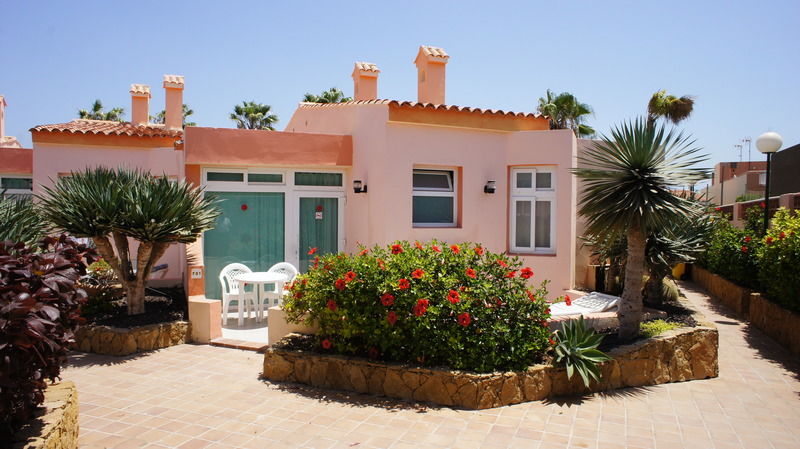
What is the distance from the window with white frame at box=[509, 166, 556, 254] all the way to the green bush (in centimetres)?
395

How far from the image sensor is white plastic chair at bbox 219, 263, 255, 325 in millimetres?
9688

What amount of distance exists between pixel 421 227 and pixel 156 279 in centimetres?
612

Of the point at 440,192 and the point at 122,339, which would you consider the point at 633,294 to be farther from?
the point at 122,339

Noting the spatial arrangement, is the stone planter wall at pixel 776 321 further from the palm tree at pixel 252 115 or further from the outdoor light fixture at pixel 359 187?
the palm tree at pixel 252 115

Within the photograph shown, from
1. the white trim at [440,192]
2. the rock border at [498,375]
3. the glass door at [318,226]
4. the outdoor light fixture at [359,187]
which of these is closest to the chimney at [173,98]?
the glass door at [318,226]

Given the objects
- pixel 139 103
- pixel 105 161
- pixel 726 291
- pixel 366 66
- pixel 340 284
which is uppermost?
pixel 366 66

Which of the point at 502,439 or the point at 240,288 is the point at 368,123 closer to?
the point at 240,288

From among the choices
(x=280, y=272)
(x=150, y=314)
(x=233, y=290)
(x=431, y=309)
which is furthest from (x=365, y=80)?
(x=431, y=309)

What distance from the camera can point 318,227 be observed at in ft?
37.5

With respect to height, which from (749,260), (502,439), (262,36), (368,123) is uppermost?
(262,36)

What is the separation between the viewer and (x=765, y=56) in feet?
41.9

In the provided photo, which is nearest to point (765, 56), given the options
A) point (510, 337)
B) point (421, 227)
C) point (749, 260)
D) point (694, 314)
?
point (749, 260)

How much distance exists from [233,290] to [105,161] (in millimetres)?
6409

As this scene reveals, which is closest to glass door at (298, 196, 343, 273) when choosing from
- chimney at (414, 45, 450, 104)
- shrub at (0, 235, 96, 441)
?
chimney at (414, 45, 450, 104)
